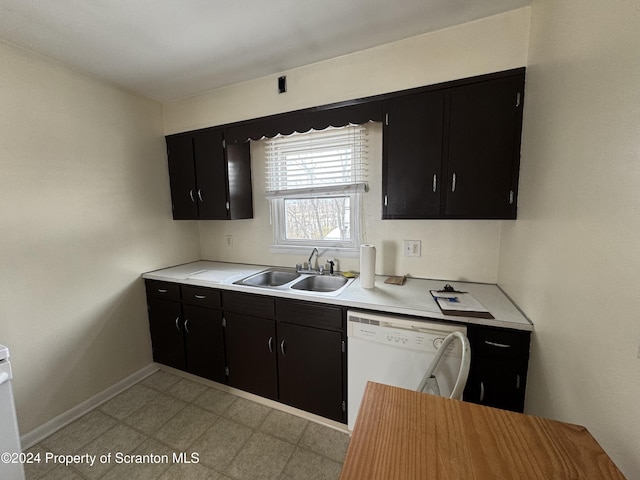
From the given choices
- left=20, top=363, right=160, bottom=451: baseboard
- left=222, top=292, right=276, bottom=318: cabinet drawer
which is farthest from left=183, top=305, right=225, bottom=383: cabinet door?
left=20, top=363, right=160, bottom=451: baseboard

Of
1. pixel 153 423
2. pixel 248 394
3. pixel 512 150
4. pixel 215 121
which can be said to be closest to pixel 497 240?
pixel 512 150

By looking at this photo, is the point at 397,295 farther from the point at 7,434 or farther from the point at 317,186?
the point at 7,434

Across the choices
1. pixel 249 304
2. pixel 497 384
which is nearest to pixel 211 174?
pixel 249 304

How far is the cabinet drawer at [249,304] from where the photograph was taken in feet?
6.09

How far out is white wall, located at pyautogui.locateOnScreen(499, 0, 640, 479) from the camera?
658 millimetres

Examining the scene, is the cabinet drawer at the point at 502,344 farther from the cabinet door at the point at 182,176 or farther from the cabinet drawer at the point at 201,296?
the cabinet door at the point at 182,176

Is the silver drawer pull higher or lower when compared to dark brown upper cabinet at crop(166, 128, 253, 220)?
lower

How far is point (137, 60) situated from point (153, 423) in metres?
2.61

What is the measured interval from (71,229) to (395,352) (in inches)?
94.8

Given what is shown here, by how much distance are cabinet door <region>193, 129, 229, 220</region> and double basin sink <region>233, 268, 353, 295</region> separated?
658 millimetres

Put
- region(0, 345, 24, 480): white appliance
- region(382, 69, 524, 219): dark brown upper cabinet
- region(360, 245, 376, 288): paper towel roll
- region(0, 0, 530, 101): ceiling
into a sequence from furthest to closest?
1. region(360, 245, 376, 288): paper towel roll
2. region(382, 69, 524, 219): dark brown upper cabinet
3. region(0, 0, 530, 101): ceiling
4. region(0, 345, 24, 480): white appliance

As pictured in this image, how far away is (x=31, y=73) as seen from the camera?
171 cm

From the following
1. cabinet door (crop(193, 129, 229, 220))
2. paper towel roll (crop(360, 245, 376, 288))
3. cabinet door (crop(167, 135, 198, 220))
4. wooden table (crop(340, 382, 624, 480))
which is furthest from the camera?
cabinet door (crop(167, 135, 198, 220))

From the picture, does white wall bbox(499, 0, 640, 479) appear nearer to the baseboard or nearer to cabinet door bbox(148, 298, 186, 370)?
cabinet door bbox(148, 298, 186, 370)
